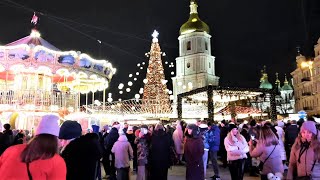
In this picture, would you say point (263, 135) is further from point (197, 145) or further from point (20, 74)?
point (20, 74)

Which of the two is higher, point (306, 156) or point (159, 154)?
point (306, 156)

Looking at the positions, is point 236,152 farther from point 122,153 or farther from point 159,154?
point 122,153

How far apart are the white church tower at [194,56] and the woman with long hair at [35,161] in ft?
185

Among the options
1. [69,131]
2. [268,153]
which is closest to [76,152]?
[69,131]

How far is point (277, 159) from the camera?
6.20 metres

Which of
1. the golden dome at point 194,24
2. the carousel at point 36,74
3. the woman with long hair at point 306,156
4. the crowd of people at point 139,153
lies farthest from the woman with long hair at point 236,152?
the golden dome at point 194,24

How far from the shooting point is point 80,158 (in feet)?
14.1

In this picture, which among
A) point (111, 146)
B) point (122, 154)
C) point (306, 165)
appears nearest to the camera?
point (306, 165)

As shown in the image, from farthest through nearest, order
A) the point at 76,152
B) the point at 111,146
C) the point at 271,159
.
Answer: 1. the point at 111,146
2. the point at 271,159
3. the point at 76,152

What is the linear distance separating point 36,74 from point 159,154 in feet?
45.2

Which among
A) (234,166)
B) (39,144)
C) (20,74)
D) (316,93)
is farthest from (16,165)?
(316,93)

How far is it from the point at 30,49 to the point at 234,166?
482 inches

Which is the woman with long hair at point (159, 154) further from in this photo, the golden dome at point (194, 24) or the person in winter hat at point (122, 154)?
the golden dome at point (194, 24)

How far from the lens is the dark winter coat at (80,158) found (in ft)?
13.8
